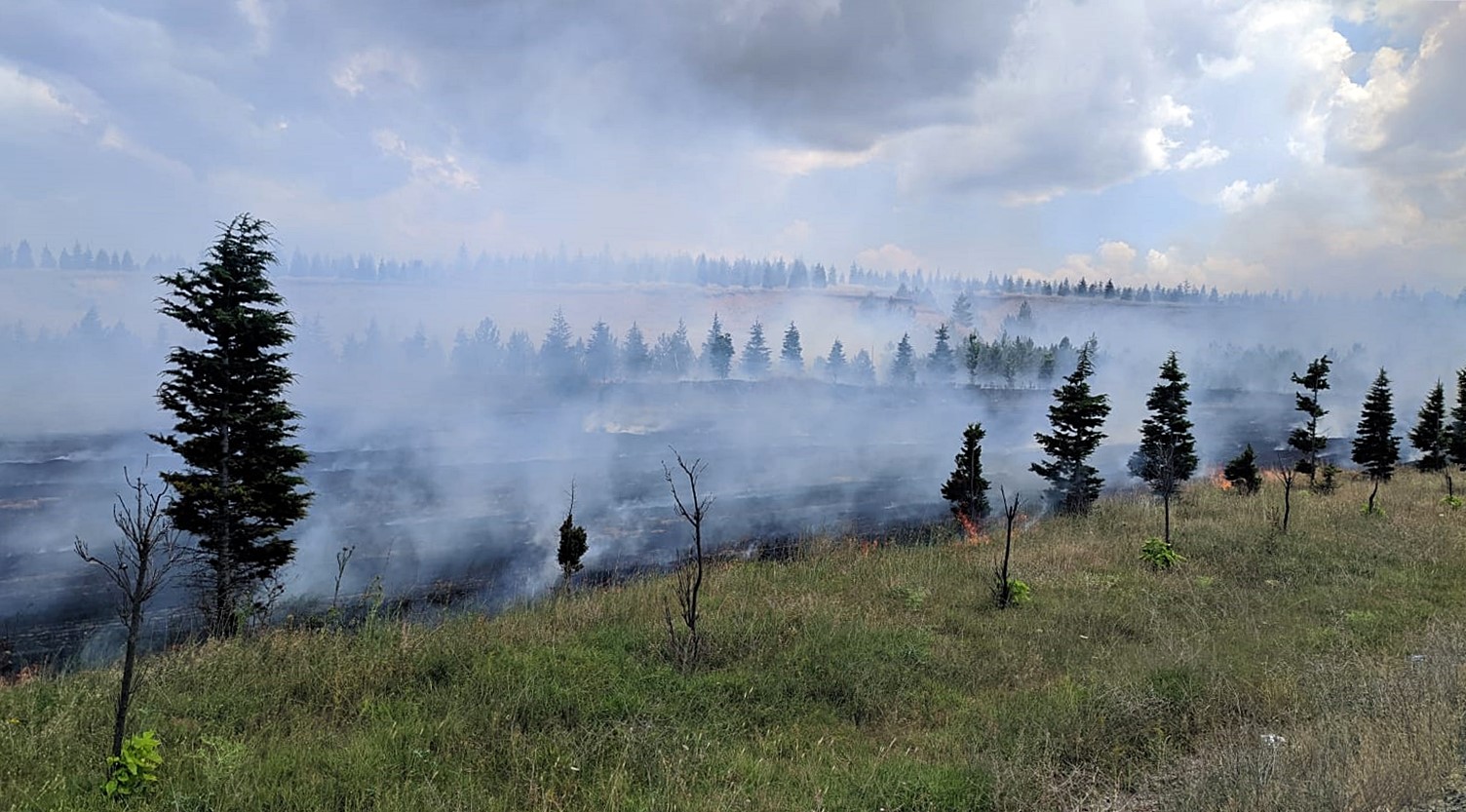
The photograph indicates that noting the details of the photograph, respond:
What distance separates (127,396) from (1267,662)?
445 ft

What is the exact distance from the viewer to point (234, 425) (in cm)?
1703

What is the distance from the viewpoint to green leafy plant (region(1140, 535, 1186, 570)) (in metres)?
14.3

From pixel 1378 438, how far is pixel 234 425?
2022 inches

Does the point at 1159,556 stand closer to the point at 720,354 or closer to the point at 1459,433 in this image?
the point at 1459,433

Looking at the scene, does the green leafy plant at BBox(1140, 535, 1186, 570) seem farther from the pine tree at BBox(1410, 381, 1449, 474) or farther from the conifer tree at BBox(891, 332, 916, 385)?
the conifer tree at BBox(891, 332, 916, 385)

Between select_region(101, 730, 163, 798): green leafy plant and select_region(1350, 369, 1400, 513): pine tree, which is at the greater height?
select_region(101, 730, 163, 798): green leafy plant

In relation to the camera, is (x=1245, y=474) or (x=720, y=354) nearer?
(x=1245, y=474)

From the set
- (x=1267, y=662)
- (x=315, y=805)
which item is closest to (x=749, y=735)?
(x=315, y=805)

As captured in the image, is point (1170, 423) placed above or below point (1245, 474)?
above

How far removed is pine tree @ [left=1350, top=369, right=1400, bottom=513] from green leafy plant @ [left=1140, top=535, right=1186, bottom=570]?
2921 centimetres

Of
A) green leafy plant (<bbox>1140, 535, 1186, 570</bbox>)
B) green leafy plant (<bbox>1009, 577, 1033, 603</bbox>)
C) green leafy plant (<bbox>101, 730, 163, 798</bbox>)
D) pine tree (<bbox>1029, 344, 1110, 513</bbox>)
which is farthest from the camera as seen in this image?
pine tree (<bbox>1029, 344, 1110, 513</bbox>)

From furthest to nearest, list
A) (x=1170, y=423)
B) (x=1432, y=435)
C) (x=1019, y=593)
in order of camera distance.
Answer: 1. (x=1432, y=435)
2. (x=1170, y=423)
3. (x=1019, y=593)

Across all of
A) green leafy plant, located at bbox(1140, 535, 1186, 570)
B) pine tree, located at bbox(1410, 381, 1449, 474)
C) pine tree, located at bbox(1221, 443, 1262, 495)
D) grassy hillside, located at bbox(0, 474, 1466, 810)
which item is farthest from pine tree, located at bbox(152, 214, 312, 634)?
pine tree, located at bbox(1410, 381, 1449, 474)

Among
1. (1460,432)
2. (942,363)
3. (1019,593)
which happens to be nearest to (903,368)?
(942,363)
